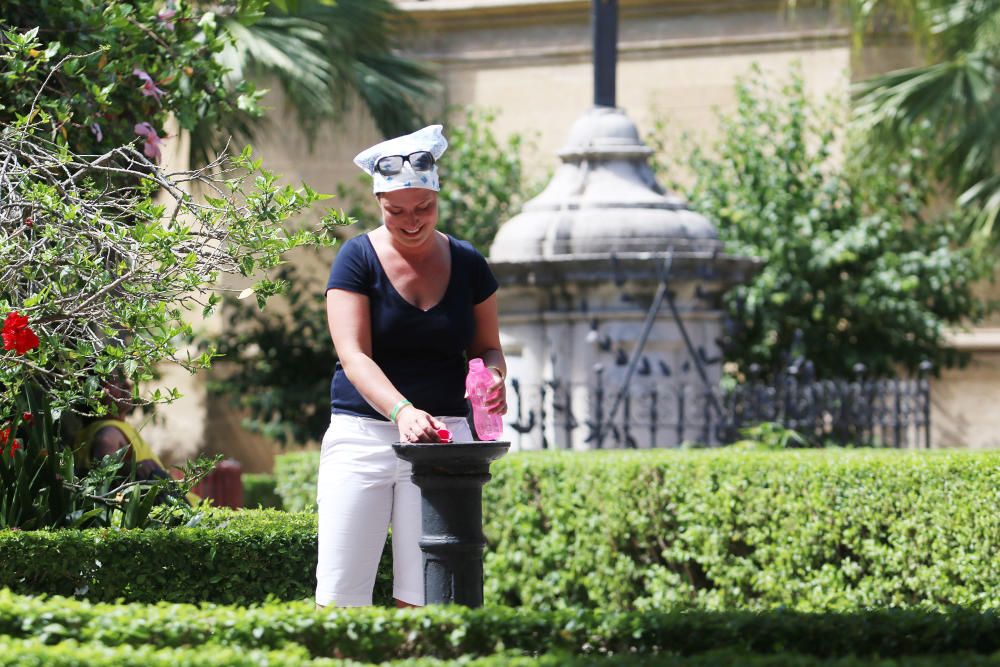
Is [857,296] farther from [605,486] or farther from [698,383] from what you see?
[605,486]

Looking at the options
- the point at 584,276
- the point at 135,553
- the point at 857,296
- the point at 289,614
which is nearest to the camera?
the point at 289,614

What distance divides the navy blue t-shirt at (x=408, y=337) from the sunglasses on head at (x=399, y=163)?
9.1 inches

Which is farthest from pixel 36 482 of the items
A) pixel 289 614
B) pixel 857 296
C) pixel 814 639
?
pixel 857 296

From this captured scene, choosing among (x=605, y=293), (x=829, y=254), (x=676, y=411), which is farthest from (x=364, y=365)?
(x=829, y=254)

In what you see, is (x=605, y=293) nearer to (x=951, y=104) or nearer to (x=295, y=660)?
(x=951, y=104)

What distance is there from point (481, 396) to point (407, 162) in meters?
0.66

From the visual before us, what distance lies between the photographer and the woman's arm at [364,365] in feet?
13.1

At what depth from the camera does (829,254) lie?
553 inches

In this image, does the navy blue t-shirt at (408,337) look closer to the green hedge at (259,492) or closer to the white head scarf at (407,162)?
the white head scarf at (407,162)

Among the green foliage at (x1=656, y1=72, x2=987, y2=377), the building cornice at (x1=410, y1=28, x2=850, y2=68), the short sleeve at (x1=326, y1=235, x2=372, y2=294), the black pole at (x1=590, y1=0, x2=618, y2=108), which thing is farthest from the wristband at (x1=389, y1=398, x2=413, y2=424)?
the building cornice at (x1=410, y1=28, x2=850, y2=68)

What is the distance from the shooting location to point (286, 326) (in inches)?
631

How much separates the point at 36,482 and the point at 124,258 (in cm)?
79

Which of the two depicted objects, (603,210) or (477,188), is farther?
(477,188)

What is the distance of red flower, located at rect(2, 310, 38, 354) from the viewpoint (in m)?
4.61
